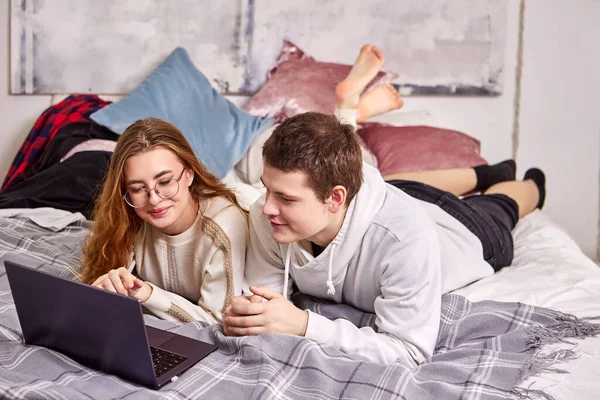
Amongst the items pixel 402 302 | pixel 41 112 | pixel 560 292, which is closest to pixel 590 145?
pixel 560 292

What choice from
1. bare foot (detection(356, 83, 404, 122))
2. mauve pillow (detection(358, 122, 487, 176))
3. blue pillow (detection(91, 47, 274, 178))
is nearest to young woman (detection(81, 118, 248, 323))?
blue pillow (detection(91, 47, 274, 178))

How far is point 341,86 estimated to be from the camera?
2438mm

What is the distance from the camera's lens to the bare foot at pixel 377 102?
252cm

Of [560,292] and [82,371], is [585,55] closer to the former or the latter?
[560,292]

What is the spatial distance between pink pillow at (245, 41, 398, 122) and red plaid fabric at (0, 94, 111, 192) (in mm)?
661

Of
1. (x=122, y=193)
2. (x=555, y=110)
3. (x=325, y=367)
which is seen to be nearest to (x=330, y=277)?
(x=325, y=367)

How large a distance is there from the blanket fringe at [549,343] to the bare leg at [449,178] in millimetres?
942

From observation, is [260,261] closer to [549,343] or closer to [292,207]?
[292,207]

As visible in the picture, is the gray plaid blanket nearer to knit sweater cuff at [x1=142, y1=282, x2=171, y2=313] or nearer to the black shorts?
knit sweater cuff at [x1=142, y1=282, x2=171, y2=313]

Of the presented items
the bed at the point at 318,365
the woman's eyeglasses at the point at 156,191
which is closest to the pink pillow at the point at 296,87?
the bed at the point at 318,365

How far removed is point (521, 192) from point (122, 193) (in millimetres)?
1534

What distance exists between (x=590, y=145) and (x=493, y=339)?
228 centimetres

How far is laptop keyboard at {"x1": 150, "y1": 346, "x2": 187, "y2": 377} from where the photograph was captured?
1185mm

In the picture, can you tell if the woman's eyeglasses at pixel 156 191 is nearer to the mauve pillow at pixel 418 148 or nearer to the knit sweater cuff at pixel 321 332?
the knit sweater cuff at pixel 321 332
